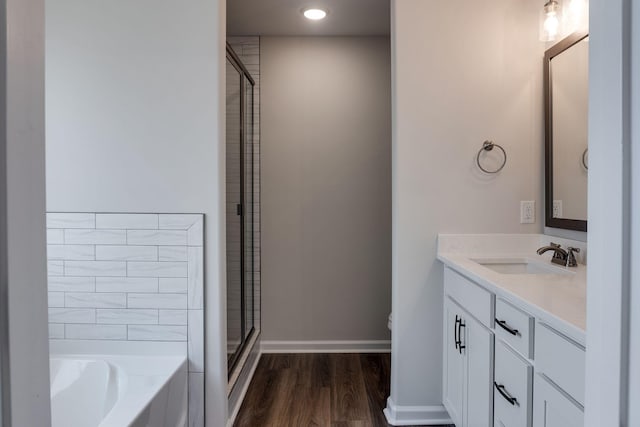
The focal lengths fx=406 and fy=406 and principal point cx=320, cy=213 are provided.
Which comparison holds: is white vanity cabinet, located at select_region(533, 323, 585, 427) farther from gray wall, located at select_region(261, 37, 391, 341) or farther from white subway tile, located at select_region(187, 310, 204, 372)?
gray wall, located at select_region(261, 37, 391, 341)

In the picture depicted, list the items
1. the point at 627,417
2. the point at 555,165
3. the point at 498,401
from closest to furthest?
the point at 627,417, the point at 498,401, the point at 555,165

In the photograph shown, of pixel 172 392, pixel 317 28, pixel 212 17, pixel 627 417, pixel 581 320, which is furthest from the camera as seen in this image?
pixel 317 28

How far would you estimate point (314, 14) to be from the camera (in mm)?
2775

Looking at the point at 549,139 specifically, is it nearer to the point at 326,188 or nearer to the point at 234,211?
the point at 326,188

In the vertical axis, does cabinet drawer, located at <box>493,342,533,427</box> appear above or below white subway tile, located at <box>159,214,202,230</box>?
below

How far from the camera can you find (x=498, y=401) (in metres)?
1.52

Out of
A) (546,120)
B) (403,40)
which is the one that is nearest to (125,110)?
(403,40)

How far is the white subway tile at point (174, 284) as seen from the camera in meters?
1.91

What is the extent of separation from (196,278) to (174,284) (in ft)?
0.36

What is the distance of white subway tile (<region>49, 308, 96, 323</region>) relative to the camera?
1938 mm

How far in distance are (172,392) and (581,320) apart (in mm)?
1566

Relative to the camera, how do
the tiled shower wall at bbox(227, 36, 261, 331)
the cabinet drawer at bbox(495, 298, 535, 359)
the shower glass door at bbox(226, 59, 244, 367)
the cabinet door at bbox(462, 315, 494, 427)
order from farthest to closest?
the tiled shower wall at bbox(227, 36, 261, 331), the shower glass door at bbox(226, 59, 244, 367), the cabinet door at bbox(462, 315, 494, 427), the cabinet drawer at bbox(495, 298, 535, 359)

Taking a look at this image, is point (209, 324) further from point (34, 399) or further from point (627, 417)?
point (627, 417)

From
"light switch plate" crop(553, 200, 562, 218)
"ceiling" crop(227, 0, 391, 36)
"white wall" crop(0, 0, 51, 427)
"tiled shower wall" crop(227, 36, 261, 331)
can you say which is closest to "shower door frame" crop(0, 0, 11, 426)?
"white wall" crop(0, 0, 51, 427)
